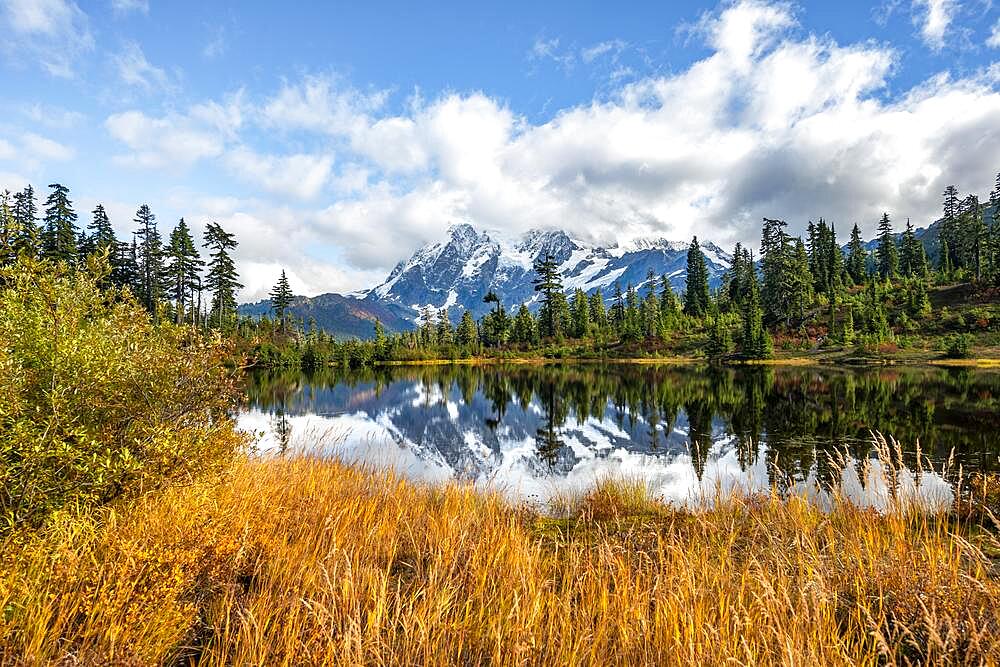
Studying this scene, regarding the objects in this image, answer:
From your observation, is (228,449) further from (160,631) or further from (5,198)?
(5,198)

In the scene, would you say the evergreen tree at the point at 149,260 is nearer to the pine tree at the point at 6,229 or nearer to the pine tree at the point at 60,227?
the pine tree at the point at 60,227

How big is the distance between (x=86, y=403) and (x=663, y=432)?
19897mm

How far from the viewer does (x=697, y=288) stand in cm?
11025

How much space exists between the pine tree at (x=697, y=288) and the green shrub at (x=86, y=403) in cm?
10839

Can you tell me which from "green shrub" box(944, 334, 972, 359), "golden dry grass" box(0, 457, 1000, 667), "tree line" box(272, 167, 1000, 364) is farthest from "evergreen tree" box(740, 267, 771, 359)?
"golden dry grass" box(0, 457, 1000, 667)

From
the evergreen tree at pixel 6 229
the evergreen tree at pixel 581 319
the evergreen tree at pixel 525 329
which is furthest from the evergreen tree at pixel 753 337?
the evergreen tree at pixel 6 229

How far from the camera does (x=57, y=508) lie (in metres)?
3.93

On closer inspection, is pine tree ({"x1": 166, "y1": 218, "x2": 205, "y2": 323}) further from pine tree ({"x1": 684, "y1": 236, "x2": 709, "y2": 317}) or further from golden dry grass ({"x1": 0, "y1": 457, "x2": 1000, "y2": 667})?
pine tree ({"x1": 684, "y1": 236, "x2": 709, "y2": 317})

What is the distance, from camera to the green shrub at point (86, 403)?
12.4 feet

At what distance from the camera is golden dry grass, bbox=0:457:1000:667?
116 inches

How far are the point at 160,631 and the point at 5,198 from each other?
200 inches

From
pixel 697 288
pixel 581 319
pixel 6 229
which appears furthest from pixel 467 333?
pixel 6 229

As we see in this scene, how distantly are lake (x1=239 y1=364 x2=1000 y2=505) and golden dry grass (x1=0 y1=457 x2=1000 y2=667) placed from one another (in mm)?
1598

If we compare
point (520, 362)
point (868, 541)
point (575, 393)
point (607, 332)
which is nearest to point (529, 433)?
point (575, 393)
